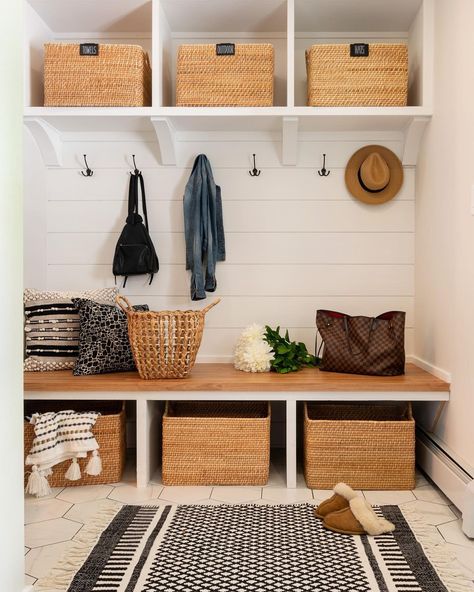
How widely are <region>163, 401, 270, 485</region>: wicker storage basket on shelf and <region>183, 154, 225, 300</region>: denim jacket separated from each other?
0.74 meters

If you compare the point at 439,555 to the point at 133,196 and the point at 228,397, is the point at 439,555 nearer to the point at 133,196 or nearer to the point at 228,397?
the point at 228,397

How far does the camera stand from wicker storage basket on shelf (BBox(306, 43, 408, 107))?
3031 mm

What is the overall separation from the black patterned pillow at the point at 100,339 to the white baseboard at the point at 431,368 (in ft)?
4.74

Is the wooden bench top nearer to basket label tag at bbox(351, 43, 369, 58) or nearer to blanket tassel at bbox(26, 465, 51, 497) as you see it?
blanket tassel at bbox(26, 465, 51, 497)

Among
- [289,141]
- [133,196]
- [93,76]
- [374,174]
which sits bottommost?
[133,196]

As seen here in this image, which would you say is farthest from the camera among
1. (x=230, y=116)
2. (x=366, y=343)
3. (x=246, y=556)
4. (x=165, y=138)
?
(x=165, y=138)

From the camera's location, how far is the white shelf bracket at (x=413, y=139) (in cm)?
311

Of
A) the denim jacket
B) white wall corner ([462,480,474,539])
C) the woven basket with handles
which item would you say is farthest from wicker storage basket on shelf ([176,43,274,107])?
white wall corner ([462,480,474,539])

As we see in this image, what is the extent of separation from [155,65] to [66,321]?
1.30 m

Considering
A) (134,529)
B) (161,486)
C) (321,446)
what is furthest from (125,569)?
(321,446)

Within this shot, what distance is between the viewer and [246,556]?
6.89ft

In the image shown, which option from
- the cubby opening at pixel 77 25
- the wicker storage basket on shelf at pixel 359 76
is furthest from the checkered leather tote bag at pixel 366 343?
the cubby opening at pixel 77 25

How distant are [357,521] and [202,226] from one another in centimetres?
165

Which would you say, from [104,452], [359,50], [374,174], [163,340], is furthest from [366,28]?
[104,452]
